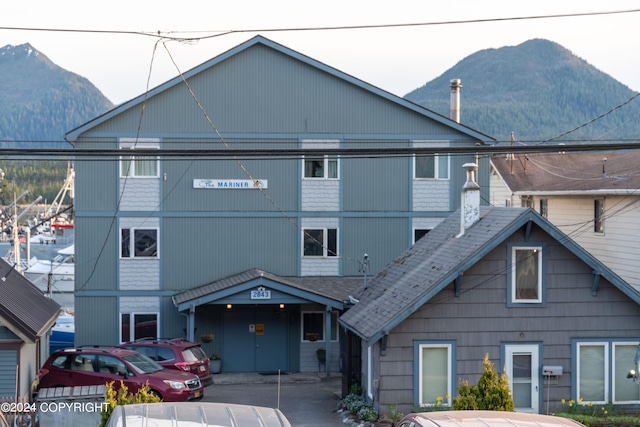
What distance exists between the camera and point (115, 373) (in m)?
23.8

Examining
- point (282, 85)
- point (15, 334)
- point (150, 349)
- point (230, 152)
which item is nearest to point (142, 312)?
point (150, 349)

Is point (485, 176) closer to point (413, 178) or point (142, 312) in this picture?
point (413, 178)

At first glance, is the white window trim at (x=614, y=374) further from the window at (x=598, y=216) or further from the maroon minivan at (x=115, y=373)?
the window at (x=598, y=216)

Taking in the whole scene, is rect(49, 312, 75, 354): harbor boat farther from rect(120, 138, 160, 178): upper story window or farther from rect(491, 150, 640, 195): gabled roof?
rect(491, 150, 640, 195): gabled roof

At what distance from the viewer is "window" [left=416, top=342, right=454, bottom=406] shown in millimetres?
22156

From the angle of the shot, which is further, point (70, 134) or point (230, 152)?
point (70, 134)

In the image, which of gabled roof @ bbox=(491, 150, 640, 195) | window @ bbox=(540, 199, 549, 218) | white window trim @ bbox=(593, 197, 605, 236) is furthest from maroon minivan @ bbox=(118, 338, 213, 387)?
window @ bbox=(540, 199, 549, 218)

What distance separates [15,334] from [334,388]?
10973mm

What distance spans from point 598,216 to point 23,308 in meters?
19.5

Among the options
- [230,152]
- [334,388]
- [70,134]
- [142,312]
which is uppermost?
[70,134]

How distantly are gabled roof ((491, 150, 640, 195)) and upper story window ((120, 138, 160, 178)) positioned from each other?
14.5 m

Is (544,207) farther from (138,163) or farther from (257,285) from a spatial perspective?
(138,163)

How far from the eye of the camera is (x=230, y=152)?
1561 cm

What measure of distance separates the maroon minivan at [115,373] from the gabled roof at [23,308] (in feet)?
3.38
